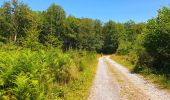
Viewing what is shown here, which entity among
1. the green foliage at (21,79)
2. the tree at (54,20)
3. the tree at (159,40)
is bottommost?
the green foliage at (21,79)

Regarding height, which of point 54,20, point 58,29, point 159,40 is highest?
point 54,20

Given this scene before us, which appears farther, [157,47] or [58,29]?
[58,29]

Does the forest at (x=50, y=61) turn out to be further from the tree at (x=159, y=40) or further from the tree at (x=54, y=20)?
the tree at (x=54, y=20)

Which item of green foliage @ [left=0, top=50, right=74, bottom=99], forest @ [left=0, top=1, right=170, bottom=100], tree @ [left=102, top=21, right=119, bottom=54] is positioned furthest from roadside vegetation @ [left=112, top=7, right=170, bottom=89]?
tree @ [left=102, top=21, right=119, bottom=54]

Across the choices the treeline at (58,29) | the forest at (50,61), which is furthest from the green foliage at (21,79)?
the treeline at (58,29)

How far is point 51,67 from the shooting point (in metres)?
21.1

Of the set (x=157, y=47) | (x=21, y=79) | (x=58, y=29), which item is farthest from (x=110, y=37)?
(x=21, y=79)

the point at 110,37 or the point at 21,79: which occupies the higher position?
the point at 110,37

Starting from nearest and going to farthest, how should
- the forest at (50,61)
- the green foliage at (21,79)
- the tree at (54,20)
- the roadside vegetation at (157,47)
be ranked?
the green foliage at (21,79), the forest at (50,61), the roadside vegetation at (157,47), the tree at (54,20)

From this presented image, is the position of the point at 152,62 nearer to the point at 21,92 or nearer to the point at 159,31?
the point at 159,31

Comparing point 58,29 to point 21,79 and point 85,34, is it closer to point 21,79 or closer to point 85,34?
point 85,34

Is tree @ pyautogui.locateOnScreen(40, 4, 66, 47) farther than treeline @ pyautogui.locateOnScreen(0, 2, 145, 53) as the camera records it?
Yes

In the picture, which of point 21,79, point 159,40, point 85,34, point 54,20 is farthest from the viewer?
point 85,34

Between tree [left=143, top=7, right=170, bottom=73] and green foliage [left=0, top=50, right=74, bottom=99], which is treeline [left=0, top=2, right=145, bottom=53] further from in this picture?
green foliage [left=0, top=50, right=74, bottom=99]
